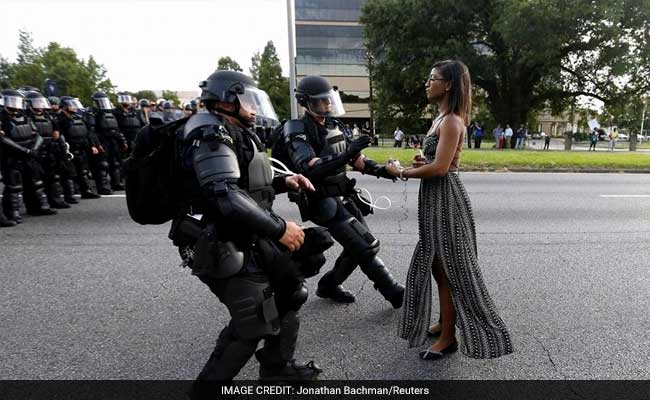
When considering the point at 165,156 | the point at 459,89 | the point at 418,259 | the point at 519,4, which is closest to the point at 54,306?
the point at 165,156

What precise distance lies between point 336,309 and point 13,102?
238 inches

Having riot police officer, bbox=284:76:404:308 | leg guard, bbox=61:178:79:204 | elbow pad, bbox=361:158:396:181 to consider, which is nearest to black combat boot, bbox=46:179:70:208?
leg guard, bbox=61:178:79:204

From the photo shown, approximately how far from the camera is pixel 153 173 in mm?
1963

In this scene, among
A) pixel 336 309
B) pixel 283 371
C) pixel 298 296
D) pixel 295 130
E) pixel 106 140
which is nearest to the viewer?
pixel 298 296

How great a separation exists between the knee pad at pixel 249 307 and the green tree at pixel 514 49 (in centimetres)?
2585

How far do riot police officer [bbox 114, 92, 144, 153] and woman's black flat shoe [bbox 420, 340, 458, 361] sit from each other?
361 inches

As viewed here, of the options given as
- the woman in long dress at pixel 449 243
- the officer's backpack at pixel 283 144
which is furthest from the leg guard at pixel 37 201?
the woman in long dress at pixel 449 243

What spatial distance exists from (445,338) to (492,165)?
11417mm

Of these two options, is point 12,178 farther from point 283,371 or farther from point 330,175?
point 283,371

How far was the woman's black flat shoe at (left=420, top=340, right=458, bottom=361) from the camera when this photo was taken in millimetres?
2568

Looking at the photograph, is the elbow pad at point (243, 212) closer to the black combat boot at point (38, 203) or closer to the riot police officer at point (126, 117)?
the black combat boot at point (38, 203)

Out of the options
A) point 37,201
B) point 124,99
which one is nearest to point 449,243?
point 37,201

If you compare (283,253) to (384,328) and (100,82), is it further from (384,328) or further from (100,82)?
(100,82)

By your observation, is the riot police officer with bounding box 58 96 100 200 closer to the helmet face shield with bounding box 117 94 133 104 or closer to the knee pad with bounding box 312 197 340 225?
the helmet face shield with bounding box 117 94 133 104
